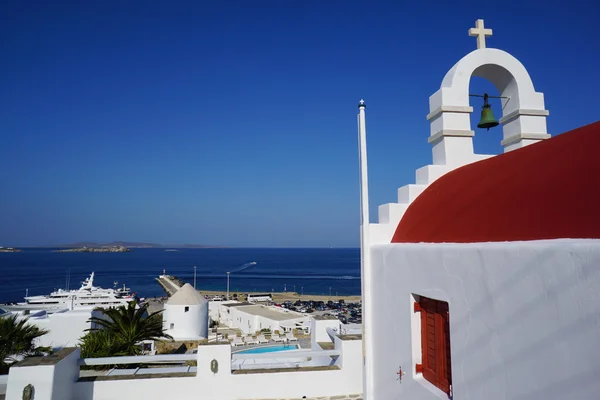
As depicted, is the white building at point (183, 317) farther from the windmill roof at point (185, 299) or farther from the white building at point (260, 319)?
the white building at point (260, 319)

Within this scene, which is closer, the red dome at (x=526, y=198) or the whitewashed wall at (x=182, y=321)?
the red dome at (x=526, y=198)

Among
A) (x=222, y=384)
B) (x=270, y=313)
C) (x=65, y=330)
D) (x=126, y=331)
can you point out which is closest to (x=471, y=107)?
(x=222, y=384)

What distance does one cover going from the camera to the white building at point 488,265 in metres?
2.88

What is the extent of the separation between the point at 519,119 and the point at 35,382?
8.45 meters

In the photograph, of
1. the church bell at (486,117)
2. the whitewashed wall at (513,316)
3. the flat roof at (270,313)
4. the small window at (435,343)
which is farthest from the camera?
the flat roof at (270,313)

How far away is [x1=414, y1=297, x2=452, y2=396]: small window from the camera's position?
4.61 metres

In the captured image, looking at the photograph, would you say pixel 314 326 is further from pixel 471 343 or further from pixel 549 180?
pixel 549 180

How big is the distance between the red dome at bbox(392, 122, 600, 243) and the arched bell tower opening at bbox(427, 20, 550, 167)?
1103 mm

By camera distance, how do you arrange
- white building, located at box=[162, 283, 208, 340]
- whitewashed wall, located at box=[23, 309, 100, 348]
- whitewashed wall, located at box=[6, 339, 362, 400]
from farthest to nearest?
white building, located at box=[162, 283, 208, 340] → whitewashed wall, located at box=[23, 309, 100, 348] → whitewashed wall, located at box=[6, 339, 362, 400]

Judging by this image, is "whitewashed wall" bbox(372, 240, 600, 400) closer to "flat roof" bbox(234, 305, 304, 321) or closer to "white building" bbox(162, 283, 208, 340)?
"white building" bbox(162, 283, 208, 340)

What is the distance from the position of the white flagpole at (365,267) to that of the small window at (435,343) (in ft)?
4.17

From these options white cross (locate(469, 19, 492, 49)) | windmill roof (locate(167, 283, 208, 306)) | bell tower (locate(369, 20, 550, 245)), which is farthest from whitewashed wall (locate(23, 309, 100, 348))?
white cross (locate(469, 19, 492, 49))

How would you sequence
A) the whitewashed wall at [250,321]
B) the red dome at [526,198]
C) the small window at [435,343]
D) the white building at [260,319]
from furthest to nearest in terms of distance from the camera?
the whitewashed wall at [250,321]
the white building at [260,319]
the small window at [435,343]
the red dome at [526,198]

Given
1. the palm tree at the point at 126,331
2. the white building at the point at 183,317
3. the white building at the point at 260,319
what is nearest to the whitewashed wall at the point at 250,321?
the white building at the point at 260,319
